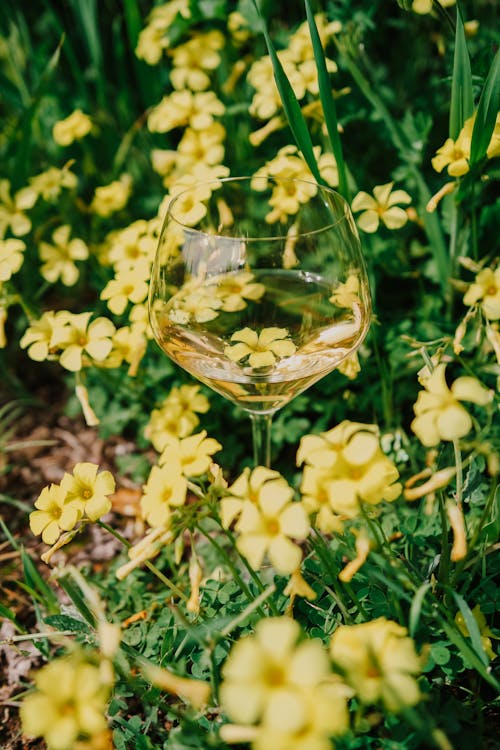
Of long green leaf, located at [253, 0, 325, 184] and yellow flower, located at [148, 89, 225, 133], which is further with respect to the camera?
yellow flower, located at [148, 89, 225, 133]

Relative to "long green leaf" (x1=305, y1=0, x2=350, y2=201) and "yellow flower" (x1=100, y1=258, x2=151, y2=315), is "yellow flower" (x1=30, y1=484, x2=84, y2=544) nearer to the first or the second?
"yellow flower" (x1=100, y1=258, x2=151, y2=315)

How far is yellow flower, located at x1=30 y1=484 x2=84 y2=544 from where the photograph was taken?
104 centimetres

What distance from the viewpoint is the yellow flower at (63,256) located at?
75.5 inches

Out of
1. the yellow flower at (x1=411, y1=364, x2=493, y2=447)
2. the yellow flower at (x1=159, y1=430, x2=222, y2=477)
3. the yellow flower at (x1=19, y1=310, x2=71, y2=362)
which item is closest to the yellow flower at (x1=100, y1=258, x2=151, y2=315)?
the yellow flower at (x1=19, y1=310, x2=71, y2=362)

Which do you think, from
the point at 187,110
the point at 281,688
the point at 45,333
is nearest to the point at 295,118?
the point at 187,110

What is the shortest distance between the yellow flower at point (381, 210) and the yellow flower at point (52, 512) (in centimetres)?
90

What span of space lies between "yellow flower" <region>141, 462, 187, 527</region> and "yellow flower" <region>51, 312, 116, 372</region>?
0.52 metres

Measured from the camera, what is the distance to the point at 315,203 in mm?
1378

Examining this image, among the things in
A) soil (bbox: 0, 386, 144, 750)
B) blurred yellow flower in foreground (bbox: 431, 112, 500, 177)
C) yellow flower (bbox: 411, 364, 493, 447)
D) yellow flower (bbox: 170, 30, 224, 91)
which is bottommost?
soil (bbox: 0, 386, 144, 750)

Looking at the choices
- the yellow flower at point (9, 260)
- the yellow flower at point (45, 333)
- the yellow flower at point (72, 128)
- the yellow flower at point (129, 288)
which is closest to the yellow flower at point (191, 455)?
the yellow flower at point (45, 333)

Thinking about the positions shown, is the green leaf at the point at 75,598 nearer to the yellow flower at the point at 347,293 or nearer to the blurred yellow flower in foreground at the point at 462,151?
the yellow flower at the point at 347,293

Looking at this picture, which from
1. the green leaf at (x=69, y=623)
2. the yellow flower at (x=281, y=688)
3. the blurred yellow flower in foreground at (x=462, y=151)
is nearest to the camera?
the yellow flower at (x=281, y=688)

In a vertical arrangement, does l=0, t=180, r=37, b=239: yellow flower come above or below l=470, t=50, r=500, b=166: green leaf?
below

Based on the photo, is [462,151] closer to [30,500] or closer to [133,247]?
[133,247]
